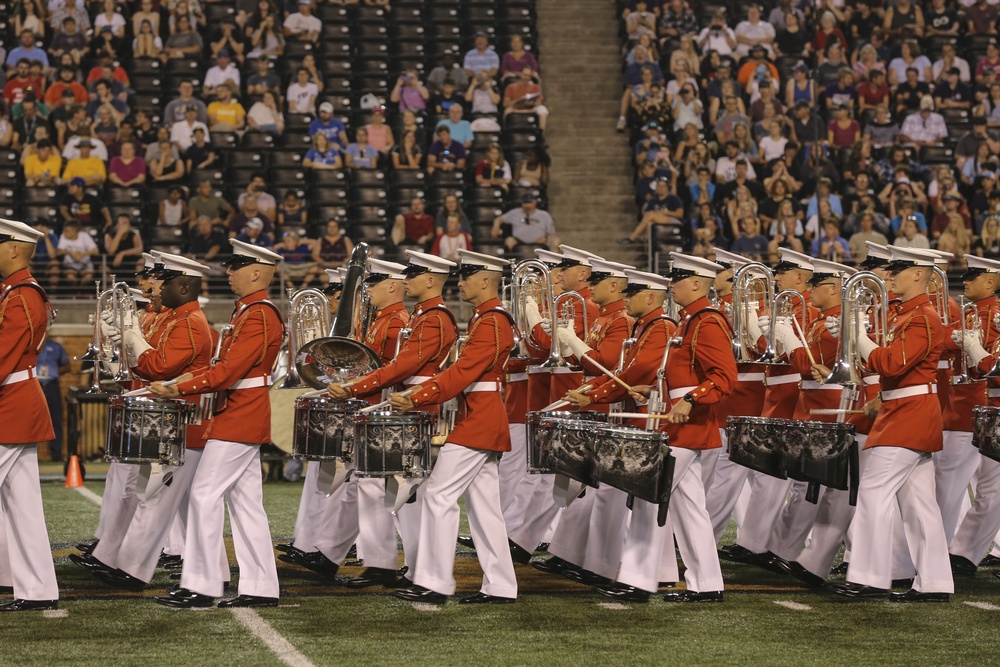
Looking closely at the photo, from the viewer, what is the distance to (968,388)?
30.3ft

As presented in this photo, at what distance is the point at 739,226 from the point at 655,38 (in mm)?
4378

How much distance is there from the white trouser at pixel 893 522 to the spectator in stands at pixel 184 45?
516 inches

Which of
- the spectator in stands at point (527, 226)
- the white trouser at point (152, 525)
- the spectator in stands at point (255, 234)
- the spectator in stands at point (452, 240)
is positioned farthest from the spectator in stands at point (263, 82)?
the white trouser at point (152, 525)

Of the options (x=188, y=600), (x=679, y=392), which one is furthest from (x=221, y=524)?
(x=679, y=392)

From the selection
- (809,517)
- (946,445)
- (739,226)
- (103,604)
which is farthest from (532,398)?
(739,226)

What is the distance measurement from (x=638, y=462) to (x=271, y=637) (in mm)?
1914

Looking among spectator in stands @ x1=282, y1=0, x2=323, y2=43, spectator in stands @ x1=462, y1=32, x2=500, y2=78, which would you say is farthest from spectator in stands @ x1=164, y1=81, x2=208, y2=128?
spectator in stands @ x1=462, y1=32, x2=500, y2=78

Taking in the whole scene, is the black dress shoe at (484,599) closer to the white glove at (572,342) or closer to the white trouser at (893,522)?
the white glove at (572,342)

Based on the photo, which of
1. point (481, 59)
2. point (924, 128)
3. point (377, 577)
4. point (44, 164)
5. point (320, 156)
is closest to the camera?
point (377, 577)

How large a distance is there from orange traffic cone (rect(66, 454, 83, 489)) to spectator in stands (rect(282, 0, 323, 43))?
7.63 metres

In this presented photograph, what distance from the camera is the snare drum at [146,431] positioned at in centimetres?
748

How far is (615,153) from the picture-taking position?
19328 mm

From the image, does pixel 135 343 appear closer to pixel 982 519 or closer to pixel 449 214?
pixel 982 519

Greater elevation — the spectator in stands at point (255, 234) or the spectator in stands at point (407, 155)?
the spectator in stands at point (407, 155)
